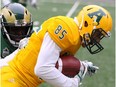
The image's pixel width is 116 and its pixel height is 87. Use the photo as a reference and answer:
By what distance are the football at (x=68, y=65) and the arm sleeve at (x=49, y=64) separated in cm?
6

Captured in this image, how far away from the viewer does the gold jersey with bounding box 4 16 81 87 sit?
11.2 ft

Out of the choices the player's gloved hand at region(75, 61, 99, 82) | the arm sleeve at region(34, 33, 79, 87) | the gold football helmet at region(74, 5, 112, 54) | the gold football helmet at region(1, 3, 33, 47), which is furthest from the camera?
the gold football helmet at region(1, 3, 33, 47)

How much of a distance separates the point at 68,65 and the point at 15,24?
0.94 meters

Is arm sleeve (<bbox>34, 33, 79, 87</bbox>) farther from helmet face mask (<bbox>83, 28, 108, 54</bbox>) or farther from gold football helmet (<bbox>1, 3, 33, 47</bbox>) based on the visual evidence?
gold football helmet (<bbox>1, 3, 33, 47</bbox>)

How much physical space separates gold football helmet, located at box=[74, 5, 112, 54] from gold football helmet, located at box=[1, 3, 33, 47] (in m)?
0.88

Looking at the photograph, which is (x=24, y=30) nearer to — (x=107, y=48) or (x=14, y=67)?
(x=14, y=67)

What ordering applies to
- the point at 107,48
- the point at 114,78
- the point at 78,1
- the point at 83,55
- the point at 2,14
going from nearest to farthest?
1. the point at 2,14
2. the point at 114,78
3. the point at 83,55
4. the point at 107,48
5. the point at 78,1

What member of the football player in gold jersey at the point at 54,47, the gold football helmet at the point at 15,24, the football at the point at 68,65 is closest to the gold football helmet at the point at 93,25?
the football player in gold jersey at the point at 54,47

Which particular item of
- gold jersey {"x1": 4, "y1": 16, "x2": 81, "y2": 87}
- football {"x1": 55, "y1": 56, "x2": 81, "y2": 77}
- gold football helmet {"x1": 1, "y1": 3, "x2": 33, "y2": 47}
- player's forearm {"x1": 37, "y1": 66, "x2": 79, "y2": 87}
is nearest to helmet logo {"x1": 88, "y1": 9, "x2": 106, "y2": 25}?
gold jersey {"x1": 4, "y1": 16, "x2": 81, "y2": 87}

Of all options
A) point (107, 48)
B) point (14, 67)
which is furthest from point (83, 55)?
point (14, 67)

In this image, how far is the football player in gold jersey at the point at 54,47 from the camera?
3.40m

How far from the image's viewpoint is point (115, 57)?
7.77 m

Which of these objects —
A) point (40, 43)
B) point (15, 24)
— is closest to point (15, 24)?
point (15, 24)

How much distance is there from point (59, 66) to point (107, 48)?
5.27m
